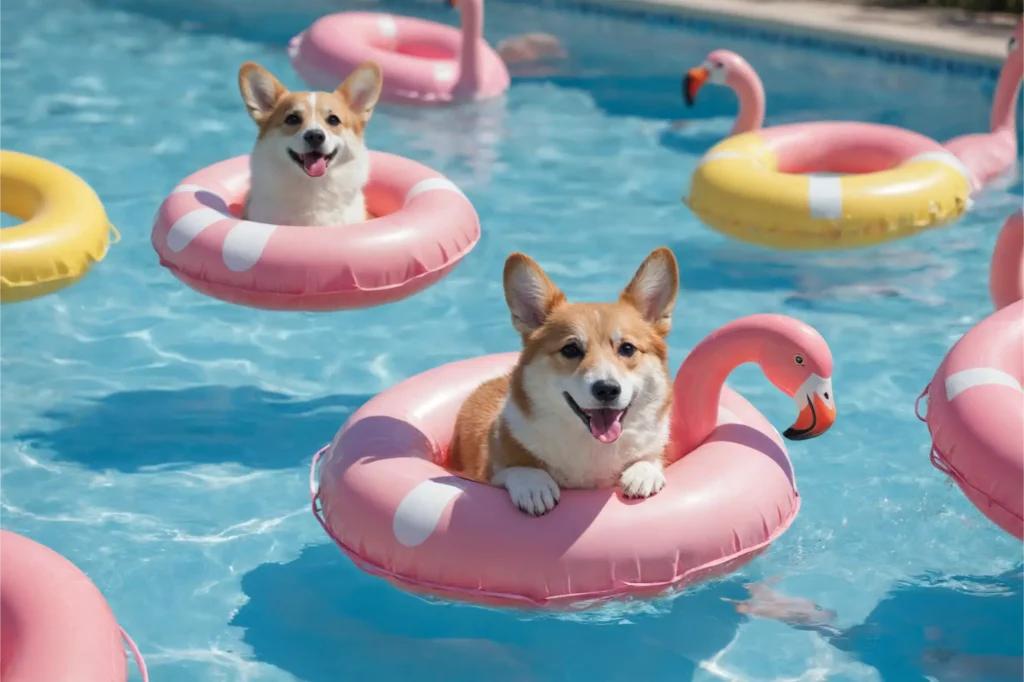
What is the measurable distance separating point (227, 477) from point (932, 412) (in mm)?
2509

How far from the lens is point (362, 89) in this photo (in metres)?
5.48

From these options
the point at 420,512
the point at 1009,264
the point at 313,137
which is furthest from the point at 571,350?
the point at 1009,264

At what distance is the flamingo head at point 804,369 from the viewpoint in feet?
12.7

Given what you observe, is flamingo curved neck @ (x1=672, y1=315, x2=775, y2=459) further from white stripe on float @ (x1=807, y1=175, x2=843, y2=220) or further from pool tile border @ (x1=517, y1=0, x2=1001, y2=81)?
pool tile border @ (x1=517, y1=0, x2=1001, y2=81)

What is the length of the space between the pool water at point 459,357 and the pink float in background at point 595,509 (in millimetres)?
474

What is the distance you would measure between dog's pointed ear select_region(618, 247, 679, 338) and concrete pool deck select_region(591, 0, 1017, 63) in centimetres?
637

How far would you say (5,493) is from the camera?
4762 mm

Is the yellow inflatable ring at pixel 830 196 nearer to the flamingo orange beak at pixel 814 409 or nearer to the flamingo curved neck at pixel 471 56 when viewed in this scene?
the flamingo curved neck at pixel 471 56

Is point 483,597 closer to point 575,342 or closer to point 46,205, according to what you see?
point 575,342

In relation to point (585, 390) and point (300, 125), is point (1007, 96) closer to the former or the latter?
point (300, 125)

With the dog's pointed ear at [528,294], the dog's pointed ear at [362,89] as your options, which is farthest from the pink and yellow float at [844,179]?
the dog's pointed ear at [528,294]

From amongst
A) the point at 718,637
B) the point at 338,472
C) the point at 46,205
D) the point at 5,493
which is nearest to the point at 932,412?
the point at 718,637

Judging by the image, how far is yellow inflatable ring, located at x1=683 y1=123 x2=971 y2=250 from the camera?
20.7 ft

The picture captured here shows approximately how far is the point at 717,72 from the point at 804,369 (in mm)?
4341
